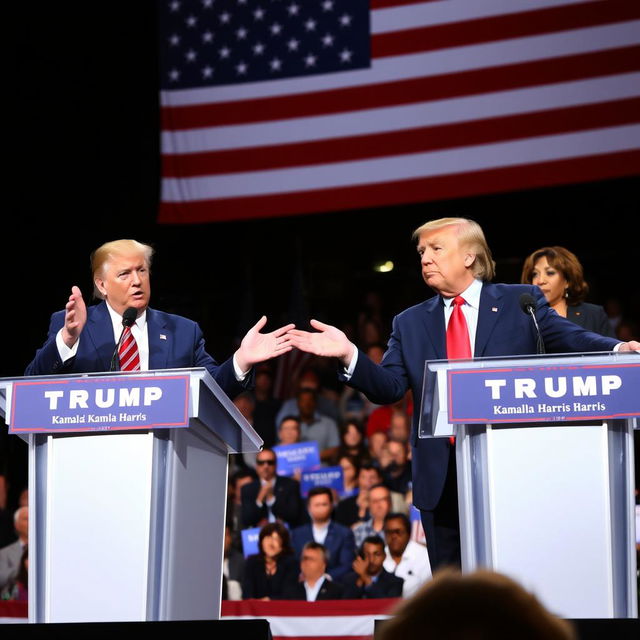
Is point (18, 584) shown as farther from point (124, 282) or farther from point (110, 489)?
point (110, 489)

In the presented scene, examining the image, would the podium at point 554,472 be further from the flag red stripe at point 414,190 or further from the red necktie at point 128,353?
the flag red stripe at point 414,190

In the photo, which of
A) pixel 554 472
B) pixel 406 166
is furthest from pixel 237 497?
pixel 554 472

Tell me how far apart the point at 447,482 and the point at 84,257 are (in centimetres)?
628

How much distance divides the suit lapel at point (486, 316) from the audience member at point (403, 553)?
2584 millimetres

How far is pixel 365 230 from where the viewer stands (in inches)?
406

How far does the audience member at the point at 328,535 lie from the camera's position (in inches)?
219

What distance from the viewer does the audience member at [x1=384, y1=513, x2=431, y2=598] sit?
5359mm

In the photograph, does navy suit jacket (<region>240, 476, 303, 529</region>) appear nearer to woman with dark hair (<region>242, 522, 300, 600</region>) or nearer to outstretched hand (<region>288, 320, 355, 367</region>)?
woman with dark hair (<region>242, 522, 300, 600</region>)

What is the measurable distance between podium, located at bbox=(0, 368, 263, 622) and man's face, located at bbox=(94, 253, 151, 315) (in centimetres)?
68

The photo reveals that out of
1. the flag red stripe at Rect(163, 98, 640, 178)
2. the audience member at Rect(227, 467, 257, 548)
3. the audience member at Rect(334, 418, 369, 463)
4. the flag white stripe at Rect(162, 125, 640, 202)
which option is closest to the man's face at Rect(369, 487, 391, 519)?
the audience member at Rect(334, 418, 369, 463)

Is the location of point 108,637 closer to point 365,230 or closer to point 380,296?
point 380,296

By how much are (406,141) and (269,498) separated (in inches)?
103

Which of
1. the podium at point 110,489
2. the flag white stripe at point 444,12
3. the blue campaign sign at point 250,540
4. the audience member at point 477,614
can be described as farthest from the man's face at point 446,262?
the flag white stripe at point 444,12

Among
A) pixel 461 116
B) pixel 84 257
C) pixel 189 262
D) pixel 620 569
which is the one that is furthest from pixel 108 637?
pixel 189 262
